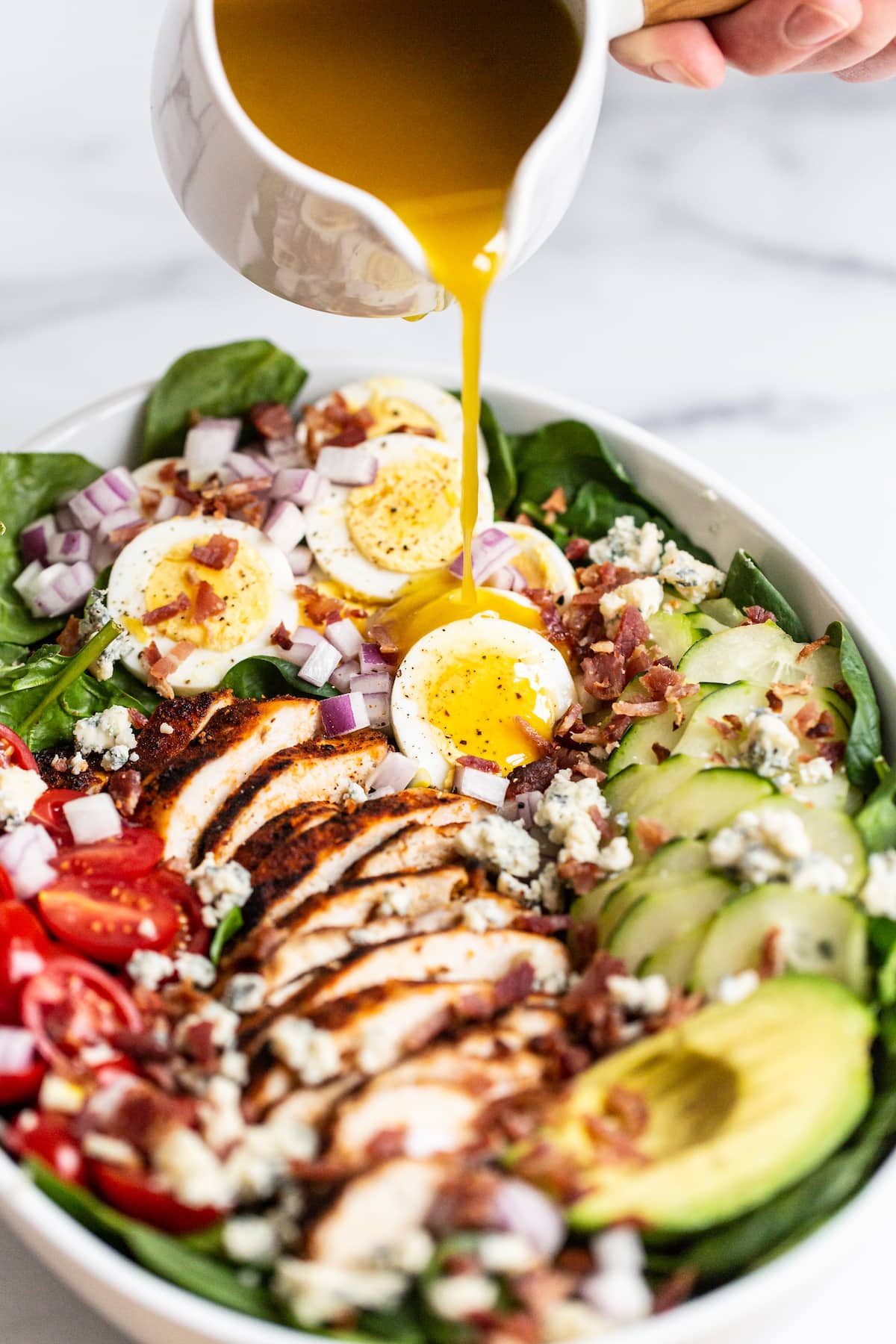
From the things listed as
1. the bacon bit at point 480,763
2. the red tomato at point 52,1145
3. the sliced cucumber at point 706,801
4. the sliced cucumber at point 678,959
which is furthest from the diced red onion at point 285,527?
Answer: the red tomato at point 52,1145

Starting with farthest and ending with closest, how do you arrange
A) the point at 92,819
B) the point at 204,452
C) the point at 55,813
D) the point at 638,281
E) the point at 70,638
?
1. the point at 638,281
2. the point at 204,452
3. the point at 70,638
4. the point at 55,813
5. the point at 92,819

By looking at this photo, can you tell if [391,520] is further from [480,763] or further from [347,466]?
[480,763]

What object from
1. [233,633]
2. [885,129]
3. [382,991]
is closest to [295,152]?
[233,633]

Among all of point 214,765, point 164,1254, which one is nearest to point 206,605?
point 214,765

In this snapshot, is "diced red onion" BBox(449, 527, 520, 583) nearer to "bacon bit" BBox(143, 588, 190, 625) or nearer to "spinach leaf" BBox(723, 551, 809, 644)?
"spinach leaf" BBox(723, 551, 809, 644)

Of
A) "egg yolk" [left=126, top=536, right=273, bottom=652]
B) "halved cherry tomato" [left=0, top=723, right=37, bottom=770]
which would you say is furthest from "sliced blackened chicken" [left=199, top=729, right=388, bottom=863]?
"halved cherry tomato" [left=0, top=723, right=37, bottom=770]

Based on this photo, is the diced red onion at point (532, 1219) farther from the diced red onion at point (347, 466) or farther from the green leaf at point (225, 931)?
the diced red onion at point (347, 466)

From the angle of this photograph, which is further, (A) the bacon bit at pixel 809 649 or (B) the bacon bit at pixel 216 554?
(B) the bacon bit at pixel 216 554
